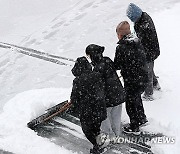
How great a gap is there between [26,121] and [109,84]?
2012 mm

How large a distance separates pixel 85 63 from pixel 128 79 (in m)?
0.87

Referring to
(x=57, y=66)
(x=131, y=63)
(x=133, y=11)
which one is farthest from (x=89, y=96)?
(x=57, y=66)

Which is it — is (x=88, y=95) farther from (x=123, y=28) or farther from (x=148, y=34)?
(x=148, y=34)

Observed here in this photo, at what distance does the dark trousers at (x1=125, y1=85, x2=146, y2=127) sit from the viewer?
5820 mm

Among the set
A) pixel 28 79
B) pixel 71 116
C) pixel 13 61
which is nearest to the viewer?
pixel 71 116

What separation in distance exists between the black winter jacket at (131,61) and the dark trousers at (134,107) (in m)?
0.12

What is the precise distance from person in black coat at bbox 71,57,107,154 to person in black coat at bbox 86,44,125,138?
118 mm

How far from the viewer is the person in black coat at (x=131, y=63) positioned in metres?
5.49

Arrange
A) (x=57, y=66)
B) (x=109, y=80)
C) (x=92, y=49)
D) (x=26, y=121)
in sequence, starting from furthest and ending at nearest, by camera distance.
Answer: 1. (x=57, y=66)
2. (x=26, y=121)
3. (x=109, y=80)
4. (x=92, y=49)

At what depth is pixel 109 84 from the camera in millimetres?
5348

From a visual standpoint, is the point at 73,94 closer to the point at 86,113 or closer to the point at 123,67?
the point at 86,113

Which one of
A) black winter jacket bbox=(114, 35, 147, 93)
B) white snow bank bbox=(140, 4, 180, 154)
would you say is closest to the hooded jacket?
black winter jacket bbox=(114, 35, 147, 93)

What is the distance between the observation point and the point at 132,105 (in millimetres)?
5918

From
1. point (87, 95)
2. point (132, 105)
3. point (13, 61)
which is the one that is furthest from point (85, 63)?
point (13, 61)
